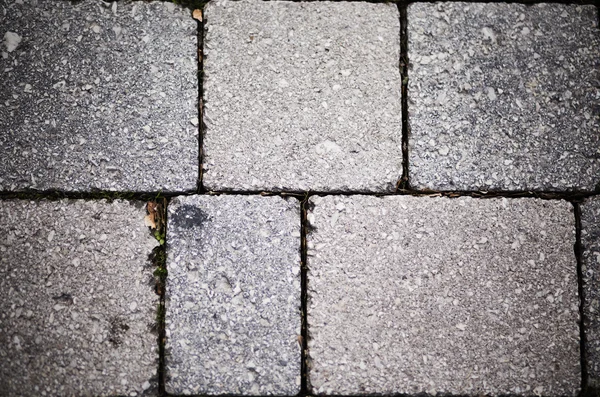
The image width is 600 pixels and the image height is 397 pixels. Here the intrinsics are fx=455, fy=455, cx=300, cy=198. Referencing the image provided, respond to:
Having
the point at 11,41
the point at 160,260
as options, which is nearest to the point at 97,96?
the point at 11,41

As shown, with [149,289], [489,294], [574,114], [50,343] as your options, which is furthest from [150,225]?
[574,114]

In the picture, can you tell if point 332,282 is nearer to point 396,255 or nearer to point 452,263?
point 396,255

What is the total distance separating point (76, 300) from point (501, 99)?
1756mm

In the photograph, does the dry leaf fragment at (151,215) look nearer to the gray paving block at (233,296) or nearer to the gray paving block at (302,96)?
the gray paving block at (233,296)

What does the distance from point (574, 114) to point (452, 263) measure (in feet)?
2.47

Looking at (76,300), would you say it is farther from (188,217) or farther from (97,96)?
(97,96)

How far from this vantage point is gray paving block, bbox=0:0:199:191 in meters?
1.68

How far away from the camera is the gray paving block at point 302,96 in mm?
1693

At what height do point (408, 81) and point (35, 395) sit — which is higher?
point (408, 81)

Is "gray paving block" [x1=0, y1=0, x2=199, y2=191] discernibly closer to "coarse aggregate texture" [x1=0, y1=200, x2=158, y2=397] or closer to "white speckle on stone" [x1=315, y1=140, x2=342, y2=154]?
"coarse aggregate texture" [x1=0, y1=200, x2=158, y2=397]

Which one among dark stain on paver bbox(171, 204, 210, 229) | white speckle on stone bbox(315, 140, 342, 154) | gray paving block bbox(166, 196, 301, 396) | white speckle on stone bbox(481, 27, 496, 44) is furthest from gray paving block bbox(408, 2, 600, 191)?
dark stain on paver bbox(171, 204, 210, 229)

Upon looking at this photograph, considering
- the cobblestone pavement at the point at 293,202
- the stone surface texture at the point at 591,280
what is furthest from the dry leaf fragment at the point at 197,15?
the stone surface texture at the point at 591,280

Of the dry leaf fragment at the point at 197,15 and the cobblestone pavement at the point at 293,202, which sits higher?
the dry leaf fragment at the point at 197,15

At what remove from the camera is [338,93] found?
1721 millimetres
